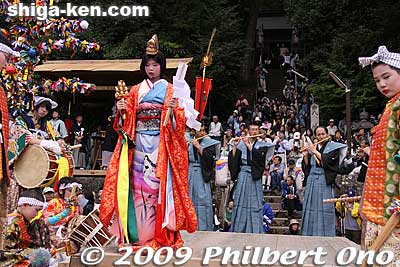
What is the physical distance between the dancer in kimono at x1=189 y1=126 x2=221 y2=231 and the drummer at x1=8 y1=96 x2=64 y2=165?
2581mm

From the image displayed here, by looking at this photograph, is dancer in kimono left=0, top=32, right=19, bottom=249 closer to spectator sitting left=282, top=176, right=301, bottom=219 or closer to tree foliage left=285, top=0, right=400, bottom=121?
spectator sitting left=282, top=176, right=301, bottom=219

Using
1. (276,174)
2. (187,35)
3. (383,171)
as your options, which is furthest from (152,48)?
(187,35)

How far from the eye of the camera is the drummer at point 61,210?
623cm

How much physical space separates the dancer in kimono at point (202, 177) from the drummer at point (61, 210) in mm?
2782

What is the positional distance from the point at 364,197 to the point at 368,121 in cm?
1472

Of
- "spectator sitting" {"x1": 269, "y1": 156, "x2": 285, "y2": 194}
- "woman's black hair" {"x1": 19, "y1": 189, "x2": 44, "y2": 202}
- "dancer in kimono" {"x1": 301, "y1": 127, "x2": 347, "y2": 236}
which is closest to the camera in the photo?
"woman's black hair" {"x1": 19, "y1": 189, "x2": 44, "y2": 202}

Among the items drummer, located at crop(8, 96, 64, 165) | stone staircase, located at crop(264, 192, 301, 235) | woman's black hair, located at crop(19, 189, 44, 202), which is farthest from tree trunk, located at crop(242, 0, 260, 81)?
woman's black hair, located at crop(19, 189, 44, 202)

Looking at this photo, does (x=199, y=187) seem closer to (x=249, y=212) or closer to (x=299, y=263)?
(x=249, y=212)

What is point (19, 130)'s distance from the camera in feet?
18.7

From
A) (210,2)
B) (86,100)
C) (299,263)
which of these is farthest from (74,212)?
(210,2)

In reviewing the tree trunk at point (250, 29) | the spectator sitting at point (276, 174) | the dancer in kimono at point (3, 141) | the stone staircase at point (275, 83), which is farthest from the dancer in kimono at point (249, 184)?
the stone staircase at point (275, 83)

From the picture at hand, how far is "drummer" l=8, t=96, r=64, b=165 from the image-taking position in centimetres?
542

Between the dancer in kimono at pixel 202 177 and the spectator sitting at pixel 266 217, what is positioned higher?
the dancer in kimono at pixel 202 177

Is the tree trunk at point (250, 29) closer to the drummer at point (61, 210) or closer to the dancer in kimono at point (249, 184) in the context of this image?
the dancer in kimono at point (249, 184)
